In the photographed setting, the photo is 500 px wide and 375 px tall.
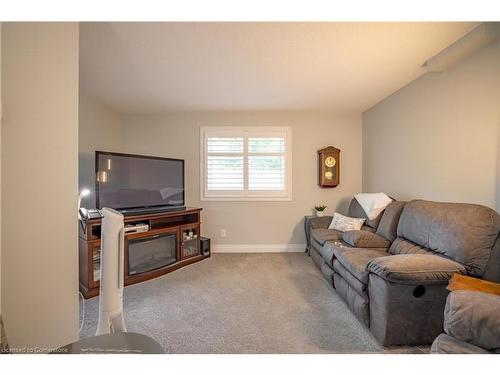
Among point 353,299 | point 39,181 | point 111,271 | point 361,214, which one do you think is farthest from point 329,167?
point 39,181

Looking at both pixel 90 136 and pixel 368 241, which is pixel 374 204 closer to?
pixel 368 241

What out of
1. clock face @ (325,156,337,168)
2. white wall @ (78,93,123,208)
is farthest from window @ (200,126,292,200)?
white wall @ (78,93,123,208)

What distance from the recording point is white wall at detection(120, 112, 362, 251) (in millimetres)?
3639

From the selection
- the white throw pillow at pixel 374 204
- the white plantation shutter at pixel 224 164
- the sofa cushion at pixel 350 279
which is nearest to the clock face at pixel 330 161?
the white throw pillow at pixel 374 204

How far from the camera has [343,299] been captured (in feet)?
6.62

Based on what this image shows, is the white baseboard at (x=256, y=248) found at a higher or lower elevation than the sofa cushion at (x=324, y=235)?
lower

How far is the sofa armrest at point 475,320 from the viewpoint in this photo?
81cm

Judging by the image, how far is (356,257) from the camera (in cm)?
190

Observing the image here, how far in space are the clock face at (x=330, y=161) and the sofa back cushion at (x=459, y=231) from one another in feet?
5.49

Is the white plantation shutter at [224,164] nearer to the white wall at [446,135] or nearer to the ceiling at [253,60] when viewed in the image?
the ceiling at [253,60]

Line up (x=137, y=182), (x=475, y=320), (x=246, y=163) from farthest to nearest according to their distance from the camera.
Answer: (x=246, y=163), (x=137, y=182), (x=475, y=320)

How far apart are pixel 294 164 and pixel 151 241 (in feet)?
8.22

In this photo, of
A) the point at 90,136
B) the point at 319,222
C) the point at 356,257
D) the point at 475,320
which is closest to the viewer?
the point at 475,320
